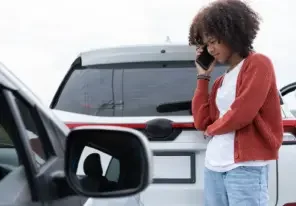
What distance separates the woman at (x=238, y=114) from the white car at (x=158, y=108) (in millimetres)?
186

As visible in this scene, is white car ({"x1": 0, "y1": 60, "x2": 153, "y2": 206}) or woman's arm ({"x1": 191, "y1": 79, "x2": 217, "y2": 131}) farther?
woman's arm ({"x1": 191, "y1": 79, "x2": 217, "y2": 131})

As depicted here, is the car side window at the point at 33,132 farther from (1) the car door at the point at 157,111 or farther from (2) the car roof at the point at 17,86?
(1) the car door at the point at 157,111

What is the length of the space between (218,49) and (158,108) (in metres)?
0.61

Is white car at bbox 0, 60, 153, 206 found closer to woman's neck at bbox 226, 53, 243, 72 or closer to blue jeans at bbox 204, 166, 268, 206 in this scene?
blue jeans at bbox 204, 166, 268, 206

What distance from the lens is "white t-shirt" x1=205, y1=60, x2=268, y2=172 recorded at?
9.95 ft

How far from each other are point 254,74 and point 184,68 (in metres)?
0.93

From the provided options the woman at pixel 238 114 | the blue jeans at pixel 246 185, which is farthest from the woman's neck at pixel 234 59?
the blue jeans at pixel 246 185

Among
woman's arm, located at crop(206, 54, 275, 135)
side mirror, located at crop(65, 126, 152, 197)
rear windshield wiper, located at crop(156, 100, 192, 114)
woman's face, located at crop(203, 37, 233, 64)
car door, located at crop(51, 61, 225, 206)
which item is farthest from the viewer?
rear windshield wiper, located at crop(156, 100, 192, 114)

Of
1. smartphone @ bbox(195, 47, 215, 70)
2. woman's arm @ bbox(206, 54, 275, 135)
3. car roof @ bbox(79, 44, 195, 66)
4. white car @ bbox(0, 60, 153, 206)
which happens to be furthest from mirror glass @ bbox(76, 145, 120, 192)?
car roof @ bbox(79, 44, 195, 66)

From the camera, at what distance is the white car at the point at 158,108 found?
3.35 meters

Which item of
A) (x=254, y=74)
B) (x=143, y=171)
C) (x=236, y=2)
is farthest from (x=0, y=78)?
(x=236, y=2)

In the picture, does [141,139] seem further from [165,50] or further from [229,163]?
[165,50]

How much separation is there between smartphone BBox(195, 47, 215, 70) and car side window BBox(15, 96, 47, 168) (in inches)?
63.6

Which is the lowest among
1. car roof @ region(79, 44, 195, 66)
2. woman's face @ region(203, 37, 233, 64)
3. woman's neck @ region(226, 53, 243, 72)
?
car roof @ region(79, 44, 195, 66)
